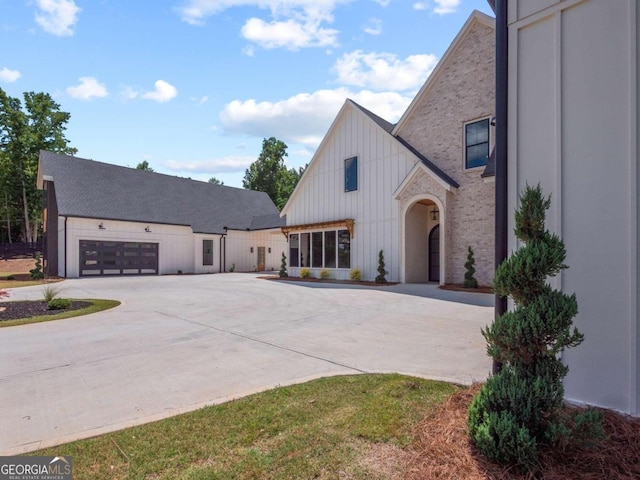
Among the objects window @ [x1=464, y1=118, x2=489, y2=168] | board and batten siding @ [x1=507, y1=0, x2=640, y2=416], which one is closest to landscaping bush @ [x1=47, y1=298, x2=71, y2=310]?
board and batten siding @ [x1=507, y1=0, x2=640, y2=416]

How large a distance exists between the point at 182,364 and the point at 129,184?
25532 millimetres

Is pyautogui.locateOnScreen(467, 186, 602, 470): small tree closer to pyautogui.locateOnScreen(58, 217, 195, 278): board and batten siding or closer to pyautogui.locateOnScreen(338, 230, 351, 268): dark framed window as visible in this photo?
pyautogui.locateOnScreen(338, 230, 351, 268): dark framed window

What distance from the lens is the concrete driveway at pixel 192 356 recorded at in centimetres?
354

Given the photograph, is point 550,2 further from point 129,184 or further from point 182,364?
point 129,184

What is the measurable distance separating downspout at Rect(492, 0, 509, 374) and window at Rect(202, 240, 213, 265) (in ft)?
85.4

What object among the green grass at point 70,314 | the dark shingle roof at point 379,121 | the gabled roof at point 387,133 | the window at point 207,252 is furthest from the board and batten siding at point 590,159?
the window at point 207,252

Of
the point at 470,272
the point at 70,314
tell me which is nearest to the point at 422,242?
the point at 470,272

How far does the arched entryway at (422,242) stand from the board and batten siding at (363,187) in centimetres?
46

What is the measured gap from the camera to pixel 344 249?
1811cm

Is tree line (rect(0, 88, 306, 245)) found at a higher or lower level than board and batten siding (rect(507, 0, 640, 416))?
higher

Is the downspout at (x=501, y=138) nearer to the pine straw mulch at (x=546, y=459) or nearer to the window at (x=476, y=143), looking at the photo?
the pine straw mulch at (x=546, y=459)

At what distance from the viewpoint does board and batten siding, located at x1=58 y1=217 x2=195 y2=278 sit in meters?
21.4

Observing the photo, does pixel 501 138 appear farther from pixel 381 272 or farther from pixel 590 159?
pixel 381 272

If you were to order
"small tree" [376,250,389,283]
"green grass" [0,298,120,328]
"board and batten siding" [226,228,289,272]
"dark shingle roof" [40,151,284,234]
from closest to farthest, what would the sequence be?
"green grass" [0,298,120,328]
"small tree" [376,250,389,283]
"dark shingle roof" [40,151,284,234]
"board and batten siding" [226,228,289,272]
